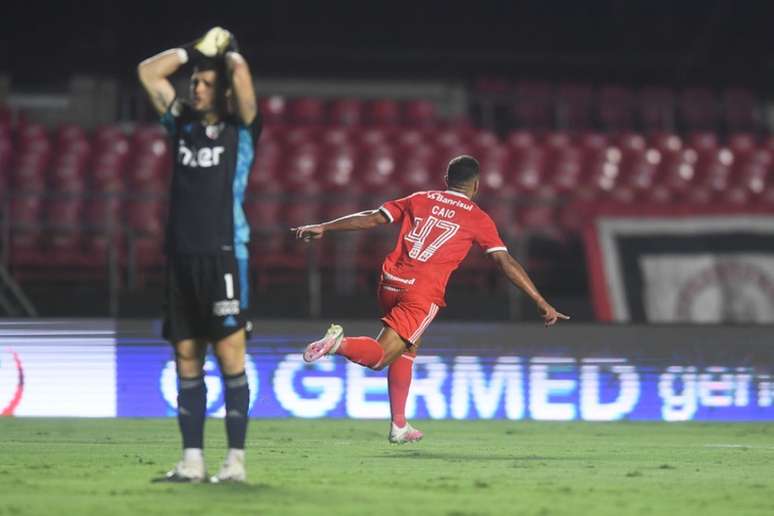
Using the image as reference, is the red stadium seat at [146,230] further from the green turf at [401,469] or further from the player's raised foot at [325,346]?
the player's raised foot at [325,346]

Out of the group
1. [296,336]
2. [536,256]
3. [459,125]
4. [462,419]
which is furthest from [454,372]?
[459,125]

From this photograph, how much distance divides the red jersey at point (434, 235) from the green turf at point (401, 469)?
1069mm

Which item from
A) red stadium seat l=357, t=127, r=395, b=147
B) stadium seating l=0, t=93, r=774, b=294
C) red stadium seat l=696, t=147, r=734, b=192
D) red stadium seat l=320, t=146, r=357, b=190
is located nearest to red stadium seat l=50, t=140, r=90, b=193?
stadium seating l=0, t=93, r=774, b=294

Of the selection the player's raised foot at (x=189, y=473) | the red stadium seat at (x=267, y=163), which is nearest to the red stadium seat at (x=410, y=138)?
the red stadium seat at (x=267, y=163)

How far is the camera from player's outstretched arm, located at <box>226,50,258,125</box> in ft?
20.0

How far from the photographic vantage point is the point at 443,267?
8578 mm

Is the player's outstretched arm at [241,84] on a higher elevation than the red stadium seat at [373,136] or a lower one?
lower

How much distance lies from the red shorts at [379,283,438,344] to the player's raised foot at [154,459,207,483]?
2432 mm

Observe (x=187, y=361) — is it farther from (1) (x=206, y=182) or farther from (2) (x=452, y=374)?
(2) (x=452, y=374)

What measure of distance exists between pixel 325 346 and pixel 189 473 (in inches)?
78.3

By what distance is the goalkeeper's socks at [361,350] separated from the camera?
8281 mm

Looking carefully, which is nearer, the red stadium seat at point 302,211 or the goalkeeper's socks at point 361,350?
the goalkeeper's socks at point 361,350

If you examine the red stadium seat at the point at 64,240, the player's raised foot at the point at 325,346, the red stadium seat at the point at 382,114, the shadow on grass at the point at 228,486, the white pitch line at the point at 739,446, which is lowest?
the white pitch line at the point at 739,446

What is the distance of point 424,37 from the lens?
21391 millimetres
